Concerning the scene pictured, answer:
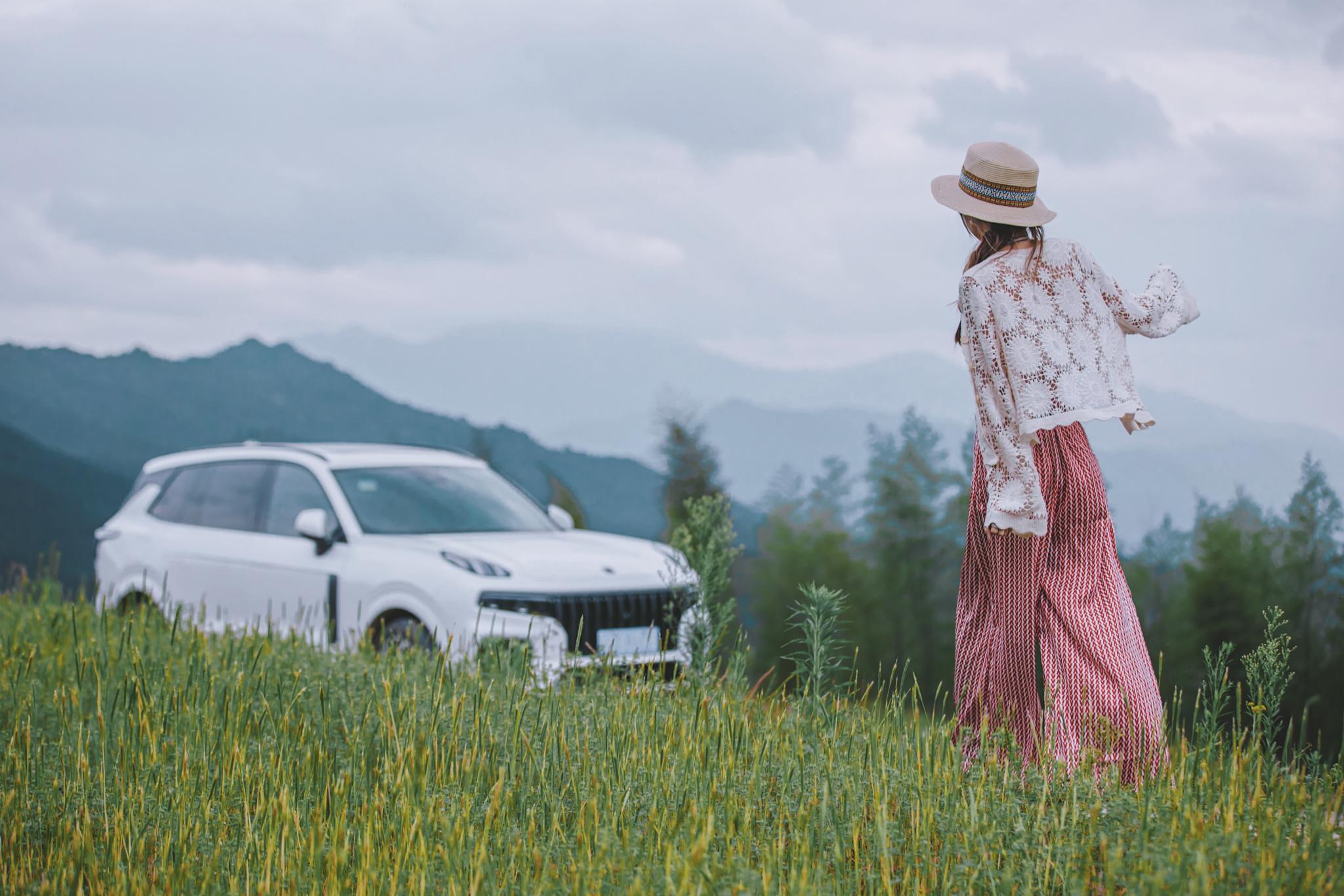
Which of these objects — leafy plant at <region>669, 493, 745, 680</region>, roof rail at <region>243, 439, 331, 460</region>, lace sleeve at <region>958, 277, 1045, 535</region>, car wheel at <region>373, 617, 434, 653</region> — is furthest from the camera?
roof rail at <region>243, 439, 331, 460</region>

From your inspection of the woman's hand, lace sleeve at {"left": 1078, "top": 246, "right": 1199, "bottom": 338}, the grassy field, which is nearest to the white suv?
the grassy field

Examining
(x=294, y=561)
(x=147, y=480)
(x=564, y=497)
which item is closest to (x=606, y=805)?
(x=294, y=561)

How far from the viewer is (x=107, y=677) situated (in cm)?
508

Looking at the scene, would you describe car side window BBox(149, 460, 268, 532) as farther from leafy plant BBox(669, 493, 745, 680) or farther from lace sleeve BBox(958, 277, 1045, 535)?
lace sleeve BBox(958, 277, 1045, 535)

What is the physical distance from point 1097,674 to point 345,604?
15.1 ft

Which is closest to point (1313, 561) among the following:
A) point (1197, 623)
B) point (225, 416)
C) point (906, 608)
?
point (1197, 623)

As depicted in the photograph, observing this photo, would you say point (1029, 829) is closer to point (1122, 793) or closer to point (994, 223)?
point (1122, 793)

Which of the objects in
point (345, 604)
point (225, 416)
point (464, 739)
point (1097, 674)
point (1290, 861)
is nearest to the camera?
point (1290, 861)

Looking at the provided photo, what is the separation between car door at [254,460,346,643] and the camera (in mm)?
7008

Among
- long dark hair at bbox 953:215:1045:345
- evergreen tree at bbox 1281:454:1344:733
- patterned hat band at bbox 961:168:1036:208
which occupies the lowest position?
evergreen tree at bbox 1281:454:1344:733

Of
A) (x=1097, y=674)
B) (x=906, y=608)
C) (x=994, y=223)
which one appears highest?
(x=994, y=223)

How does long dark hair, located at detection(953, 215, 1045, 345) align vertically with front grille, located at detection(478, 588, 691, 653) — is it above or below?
above

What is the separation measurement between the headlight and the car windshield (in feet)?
2.25

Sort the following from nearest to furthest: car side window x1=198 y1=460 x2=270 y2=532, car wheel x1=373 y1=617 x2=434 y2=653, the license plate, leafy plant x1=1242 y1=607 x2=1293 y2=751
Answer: leafy plant x1=1242 y1=607 x2=1293 y2=751 < the license plate < car wheel x1=373 y1=617 x2=434 y2=653 < car side window x1=198 y1=460 x2=270 y2=532
